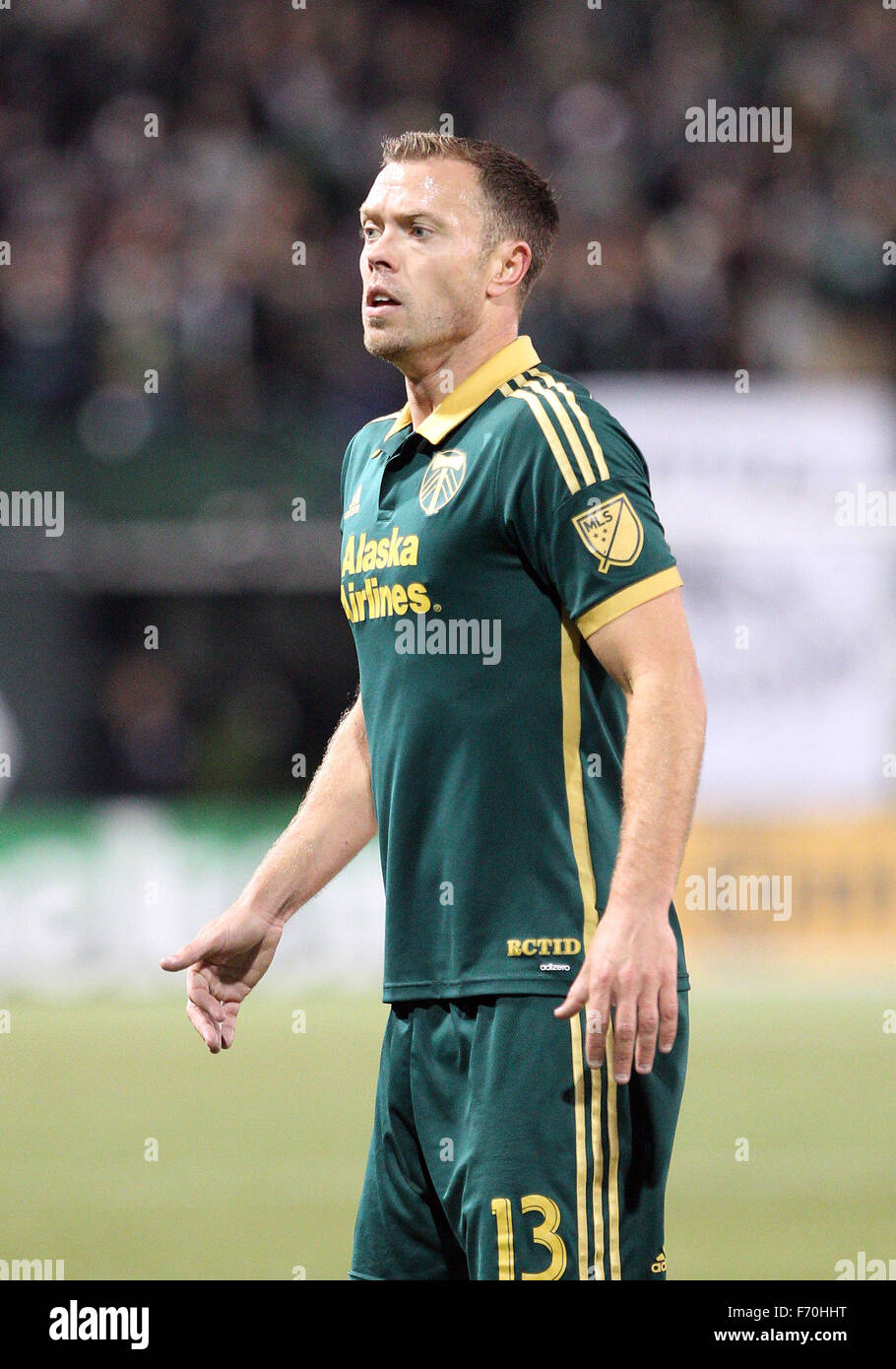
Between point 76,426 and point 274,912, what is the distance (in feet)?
31.0

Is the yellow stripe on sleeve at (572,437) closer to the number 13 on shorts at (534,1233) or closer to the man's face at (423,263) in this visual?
the man's face at (423,263)

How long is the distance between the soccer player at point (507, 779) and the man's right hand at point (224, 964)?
0.35 ft

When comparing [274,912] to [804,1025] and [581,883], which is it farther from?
[804,1025]

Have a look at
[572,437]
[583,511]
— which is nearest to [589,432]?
[572,437]

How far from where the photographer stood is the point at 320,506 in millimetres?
12531

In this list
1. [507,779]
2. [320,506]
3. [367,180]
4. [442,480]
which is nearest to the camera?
[507,779]

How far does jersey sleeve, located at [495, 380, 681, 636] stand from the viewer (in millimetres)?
2906

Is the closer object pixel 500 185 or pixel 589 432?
pixel 589 432

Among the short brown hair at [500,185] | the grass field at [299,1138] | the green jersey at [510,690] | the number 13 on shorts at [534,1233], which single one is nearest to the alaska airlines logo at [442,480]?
the green jersey at [510,690]

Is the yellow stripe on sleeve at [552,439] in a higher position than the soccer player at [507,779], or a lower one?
higher

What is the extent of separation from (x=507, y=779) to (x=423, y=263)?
2.93ft

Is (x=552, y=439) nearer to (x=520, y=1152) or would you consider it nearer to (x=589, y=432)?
(x=589, y=432)

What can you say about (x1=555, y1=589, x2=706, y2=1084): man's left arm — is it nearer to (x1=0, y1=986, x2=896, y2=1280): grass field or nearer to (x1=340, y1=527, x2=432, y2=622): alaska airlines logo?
(x1=340, y1=527, x2=432, y2=622): alaska airlines logo

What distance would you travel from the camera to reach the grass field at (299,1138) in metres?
5.59
